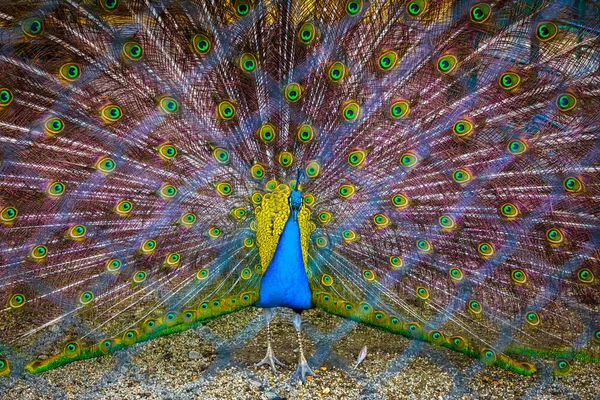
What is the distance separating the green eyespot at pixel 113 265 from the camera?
3083 millimetres

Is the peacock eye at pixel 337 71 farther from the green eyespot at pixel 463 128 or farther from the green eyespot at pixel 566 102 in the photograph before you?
the green eyespot at pixel 566 102

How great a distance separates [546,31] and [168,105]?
2003 mm

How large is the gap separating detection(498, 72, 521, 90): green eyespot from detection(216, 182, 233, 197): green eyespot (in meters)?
1.64

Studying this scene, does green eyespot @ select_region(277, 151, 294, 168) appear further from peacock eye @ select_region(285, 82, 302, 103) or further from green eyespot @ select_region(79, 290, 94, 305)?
green eyespot @ select_region(79, 290, 94, 305)

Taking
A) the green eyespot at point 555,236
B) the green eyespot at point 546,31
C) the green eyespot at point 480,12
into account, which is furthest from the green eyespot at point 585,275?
the green eyespot at point 480,12

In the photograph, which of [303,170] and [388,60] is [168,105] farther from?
[388,60]

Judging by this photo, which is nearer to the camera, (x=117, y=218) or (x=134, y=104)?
(x=134, y=104)

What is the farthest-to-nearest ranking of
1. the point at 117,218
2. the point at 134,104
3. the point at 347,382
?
1. the point at 347,382
2. the point at 117,218
3. the point at 134,104

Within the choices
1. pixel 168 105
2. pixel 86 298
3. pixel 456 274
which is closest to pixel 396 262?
pixel 456 274

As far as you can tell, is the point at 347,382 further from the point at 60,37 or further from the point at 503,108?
the point at 60,37

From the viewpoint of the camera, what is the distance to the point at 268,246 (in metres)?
3.13

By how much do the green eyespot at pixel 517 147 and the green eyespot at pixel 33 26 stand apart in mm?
2482

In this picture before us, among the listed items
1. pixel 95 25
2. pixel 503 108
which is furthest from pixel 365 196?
pixel 95 25

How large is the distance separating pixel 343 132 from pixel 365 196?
42cm
